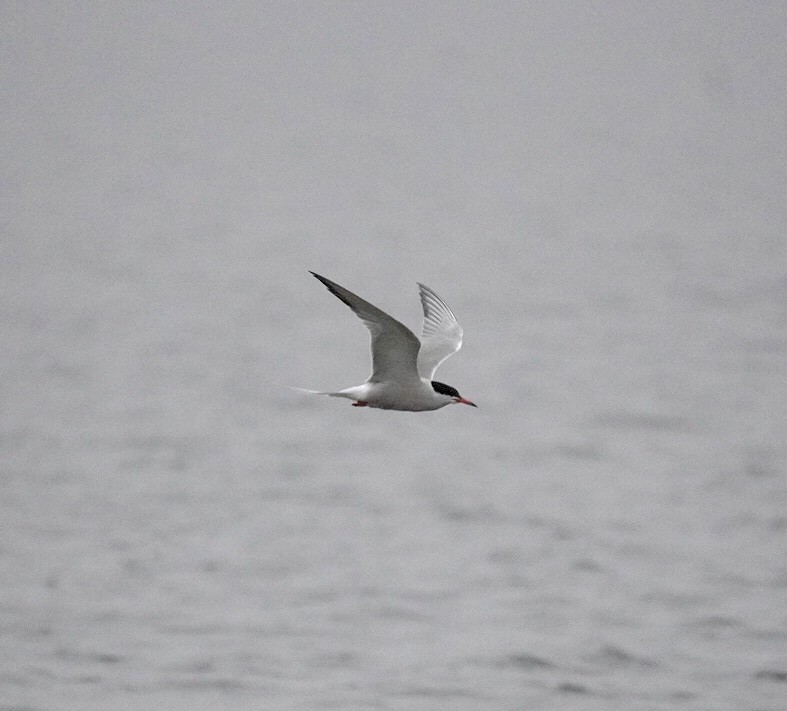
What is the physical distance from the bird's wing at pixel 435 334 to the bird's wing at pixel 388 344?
0.81 meters

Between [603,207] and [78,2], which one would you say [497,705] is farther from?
[78,2]

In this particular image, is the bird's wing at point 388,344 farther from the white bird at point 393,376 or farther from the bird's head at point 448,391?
the bird's head at point 448,391

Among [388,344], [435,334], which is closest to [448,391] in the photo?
[388,344]

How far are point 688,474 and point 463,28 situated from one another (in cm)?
9670

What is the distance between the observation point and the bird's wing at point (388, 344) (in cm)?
1188

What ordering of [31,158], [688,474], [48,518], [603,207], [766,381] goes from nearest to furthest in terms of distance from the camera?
[48,518], [688,474], [766,381], [603,207], [31,158]

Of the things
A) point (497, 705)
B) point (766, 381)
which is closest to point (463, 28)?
point (766, 381)

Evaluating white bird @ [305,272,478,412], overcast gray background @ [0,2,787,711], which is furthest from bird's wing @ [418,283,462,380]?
overcast gray background @ [0,2,787,711]

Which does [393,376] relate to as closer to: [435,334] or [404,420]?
[435,334]

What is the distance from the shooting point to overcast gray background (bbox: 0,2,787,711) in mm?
25891

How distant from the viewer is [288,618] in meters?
27.8

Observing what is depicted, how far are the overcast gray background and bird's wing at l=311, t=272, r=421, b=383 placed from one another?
39.6 feet

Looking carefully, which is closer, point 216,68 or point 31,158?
point 31,158

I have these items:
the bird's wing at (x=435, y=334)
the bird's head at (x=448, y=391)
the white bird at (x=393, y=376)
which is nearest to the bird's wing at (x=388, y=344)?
the white bird at (x=393, y=376)
